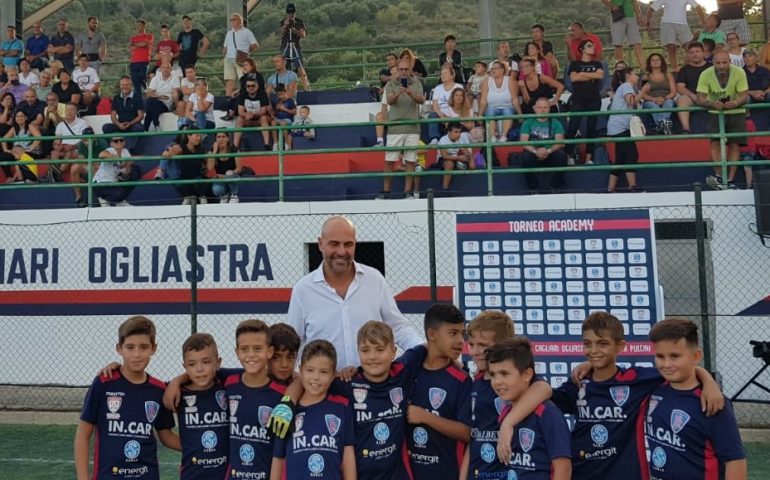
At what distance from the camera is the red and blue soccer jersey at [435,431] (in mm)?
5199

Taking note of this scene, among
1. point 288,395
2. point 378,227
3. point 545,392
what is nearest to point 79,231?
point 378,227

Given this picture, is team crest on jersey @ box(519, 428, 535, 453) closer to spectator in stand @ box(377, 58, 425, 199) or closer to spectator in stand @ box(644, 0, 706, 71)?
spectator in stand @ box(377, 58, 425, 199)

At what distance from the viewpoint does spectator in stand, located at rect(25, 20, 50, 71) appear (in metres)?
19.2

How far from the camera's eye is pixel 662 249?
12.4 metres

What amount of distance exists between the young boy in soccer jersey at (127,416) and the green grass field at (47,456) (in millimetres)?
3622

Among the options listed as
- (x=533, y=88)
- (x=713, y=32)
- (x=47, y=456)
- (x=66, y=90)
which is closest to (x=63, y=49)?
(x=66, y=90)

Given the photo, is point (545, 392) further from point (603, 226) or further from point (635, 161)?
point (635, 161)

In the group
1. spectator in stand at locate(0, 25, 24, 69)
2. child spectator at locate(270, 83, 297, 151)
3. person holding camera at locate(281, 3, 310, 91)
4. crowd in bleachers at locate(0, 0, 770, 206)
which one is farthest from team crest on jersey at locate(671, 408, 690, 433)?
spectator in stand at locate(0, 25, 24, 69)

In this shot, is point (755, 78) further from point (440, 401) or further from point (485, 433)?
point (485, 433)

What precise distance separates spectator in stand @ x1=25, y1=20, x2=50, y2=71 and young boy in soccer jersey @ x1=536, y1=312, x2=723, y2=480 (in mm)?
16460

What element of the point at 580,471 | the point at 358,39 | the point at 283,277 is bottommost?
the point at 580,471

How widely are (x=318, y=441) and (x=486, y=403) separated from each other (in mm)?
891

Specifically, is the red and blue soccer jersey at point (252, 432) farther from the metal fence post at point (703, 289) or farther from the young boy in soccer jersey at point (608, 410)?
the metal fence post at point (703, 289)

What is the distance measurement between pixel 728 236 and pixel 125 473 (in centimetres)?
856
